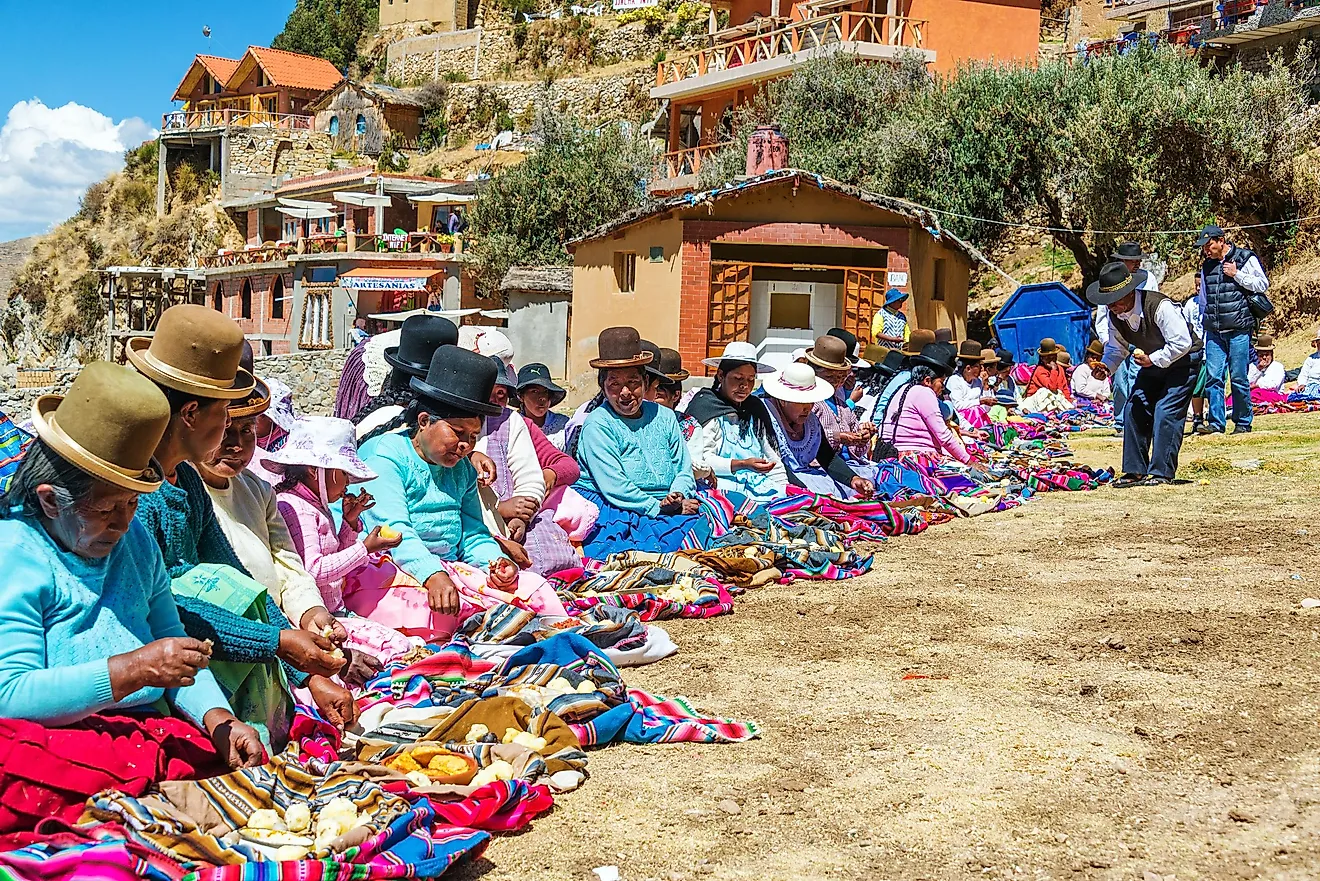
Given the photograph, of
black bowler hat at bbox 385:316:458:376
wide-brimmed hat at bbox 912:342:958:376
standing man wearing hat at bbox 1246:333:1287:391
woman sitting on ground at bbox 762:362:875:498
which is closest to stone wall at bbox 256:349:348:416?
standing man wearing hat at bbox 1246:333:1287:391

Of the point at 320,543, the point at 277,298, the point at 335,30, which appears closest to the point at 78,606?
the point at 320,543

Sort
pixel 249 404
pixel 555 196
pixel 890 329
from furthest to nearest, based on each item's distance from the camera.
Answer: pixel 555 196 < pixel 890 329 < pixel 249 404

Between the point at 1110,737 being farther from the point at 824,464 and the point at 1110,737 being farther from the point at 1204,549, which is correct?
the point at 824,464

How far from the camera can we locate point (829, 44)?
32.3m

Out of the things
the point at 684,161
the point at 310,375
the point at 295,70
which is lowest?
the point at 310,375

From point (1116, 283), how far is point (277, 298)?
4063 centimetres

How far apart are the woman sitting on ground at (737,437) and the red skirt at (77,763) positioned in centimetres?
588

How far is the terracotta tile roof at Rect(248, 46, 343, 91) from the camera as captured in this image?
195ft

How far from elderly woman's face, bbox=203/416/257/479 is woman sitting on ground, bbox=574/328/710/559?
3.52m

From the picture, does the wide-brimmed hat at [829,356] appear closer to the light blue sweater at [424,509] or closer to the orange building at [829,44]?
the light blue sweater at [424,509]

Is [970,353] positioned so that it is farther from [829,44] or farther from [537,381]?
[829,44]

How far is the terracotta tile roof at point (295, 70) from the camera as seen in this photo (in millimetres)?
59438

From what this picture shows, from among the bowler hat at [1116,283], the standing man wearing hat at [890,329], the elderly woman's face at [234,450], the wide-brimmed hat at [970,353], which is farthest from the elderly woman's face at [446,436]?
the standing man wearing hat at [890,329]

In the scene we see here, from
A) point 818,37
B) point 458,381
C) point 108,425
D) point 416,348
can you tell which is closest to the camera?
point 108,425
